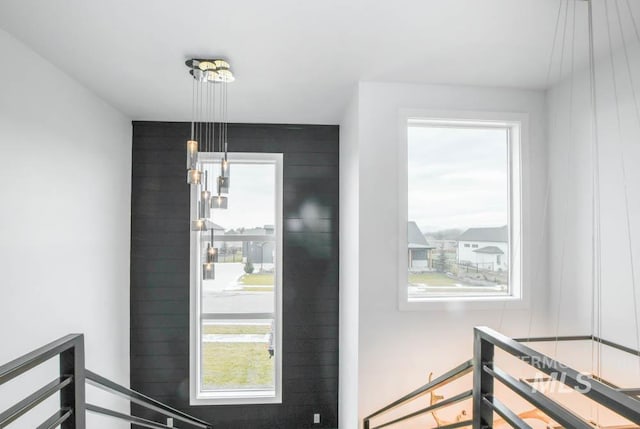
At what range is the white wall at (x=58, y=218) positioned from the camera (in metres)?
2.06

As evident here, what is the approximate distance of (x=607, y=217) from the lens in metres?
2.32

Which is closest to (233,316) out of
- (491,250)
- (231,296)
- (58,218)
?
(231,296)

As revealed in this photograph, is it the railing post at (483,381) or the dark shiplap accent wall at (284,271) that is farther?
the dark shiplap accent wall at (284,271)

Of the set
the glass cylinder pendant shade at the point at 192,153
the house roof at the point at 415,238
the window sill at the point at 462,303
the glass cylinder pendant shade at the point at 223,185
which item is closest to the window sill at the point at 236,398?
the window sill at the point at 462,303

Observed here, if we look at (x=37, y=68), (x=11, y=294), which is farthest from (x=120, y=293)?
(x=37, y=68)

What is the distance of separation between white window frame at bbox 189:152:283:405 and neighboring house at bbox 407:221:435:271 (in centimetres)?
149

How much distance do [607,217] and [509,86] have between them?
1.17 m

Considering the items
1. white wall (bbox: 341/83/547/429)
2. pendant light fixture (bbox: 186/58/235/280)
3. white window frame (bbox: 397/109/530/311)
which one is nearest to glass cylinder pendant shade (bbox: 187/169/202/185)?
pendant light fixture (bbox: 186/58/235/280)

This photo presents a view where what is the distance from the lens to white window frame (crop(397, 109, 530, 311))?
Result: 2652mm

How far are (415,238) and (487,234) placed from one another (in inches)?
23.4

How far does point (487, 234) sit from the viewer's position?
9.40 ft

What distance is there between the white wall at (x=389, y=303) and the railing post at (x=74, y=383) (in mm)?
1746

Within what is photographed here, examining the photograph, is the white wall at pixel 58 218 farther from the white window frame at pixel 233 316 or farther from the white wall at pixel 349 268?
the white wall at pixel 349 268

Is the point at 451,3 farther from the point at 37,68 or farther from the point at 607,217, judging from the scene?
the point at 37,68
